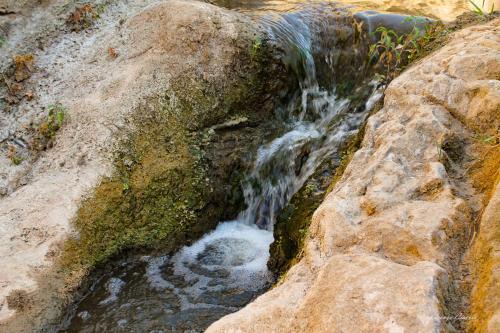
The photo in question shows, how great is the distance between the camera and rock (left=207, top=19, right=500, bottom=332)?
2359mm

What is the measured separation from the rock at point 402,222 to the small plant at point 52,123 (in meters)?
3.72

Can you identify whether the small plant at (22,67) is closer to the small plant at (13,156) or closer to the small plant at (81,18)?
the small plant at (81,18)

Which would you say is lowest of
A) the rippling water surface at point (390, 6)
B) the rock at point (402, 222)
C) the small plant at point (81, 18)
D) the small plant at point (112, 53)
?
the rock at point (402, 222)

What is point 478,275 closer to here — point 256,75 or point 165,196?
point 165,196

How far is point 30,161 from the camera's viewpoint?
5789 millimetres

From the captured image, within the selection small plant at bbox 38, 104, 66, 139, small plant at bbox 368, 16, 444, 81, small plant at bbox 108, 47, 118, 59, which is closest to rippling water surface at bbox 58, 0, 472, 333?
small plant at bbox 368, 16, 444, 81

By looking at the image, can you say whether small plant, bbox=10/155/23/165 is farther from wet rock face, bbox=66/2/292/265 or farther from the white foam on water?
the white foam on water

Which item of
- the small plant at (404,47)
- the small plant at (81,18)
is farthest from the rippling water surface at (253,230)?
the small plant at (81,18)

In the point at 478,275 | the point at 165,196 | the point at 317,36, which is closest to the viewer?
the point at 478,275

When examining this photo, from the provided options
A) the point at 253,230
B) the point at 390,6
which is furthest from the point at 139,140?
the point at 390,6

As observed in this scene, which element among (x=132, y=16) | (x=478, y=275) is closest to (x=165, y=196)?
(x=132, y=16)

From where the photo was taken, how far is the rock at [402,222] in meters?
2.36

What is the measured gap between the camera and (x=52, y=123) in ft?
19.3

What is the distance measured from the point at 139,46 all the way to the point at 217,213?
2.44 metres
